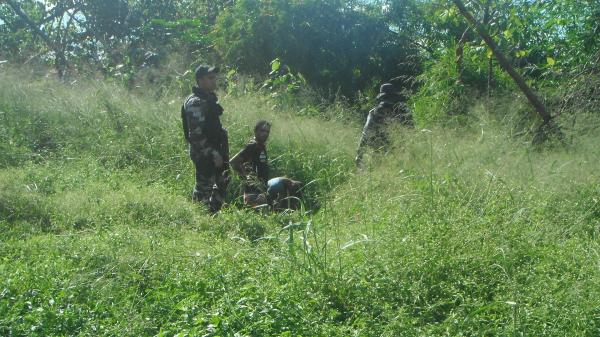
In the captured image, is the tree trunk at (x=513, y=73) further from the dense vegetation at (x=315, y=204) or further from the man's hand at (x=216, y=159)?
the man's hand at (x=216, y=159)

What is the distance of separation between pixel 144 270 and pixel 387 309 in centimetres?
176

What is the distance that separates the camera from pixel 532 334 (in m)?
3.82

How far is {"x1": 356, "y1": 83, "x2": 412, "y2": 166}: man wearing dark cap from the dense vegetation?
26 centimetres

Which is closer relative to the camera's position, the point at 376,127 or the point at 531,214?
the point at 531,214

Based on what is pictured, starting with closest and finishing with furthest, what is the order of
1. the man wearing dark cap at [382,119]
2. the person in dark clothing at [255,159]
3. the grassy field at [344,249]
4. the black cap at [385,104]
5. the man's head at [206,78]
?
the grassy field at [344,249]
the man's head at [206,78]
the person in dark clothing at [255,159]
the man wearing dark cap at [382,119]
the black cap at [385,104]

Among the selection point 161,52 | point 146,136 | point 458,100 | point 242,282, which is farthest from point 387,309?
point 161,52

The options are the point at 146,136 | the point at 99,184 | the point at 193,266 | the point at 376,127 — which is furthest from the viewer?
the point at 146,136

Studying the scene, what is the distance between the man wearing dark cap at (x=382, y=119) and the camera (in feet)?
26.2

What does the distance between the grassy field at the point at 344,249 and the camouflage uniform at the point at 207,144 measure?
251 millimetres

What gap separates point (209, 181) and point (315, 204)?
1135 mm

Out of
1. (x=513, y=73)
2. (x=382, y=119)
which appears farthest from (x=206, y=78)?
(x=513, y=73)

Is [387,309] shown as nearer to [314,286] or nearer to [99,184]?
[314,286]

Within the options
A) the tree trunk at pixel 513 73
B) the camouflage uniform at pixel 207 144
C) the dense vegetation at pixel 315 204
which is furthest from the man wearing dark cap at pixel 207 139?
the tree trunk at pixel 513 73

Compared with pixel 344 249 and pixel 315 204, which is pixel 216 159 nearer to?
pixel 315 204
